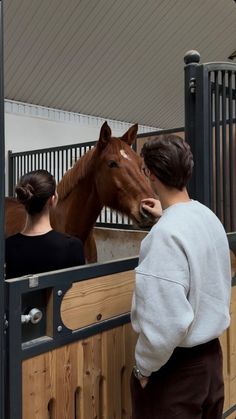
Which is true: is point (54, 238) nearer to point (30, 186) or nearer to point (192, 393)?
point (30, 186)

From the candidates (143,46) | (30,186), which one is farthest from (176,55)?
(30,186)

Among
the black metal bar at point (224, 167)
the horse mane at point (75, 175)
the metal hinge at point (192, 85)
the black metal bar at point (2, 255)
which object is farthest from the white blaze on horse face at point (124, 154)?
the black metal bar at point (2, 255)

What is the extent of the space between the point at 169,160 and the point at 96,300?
0.51m

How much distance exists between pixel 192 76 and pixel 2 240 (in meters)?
1.01

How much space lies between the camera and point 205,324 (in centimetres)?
95

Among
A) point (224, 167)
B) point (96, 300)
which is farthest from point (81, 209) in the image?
point (96, 300)

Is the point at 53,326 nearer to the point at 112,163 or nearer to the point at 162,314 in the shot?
the point at 162,314

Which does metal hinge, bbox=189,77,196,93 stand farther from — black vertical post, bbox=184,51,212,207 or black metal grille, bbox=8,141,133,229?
black metal grille, bbox=8,141,133,229

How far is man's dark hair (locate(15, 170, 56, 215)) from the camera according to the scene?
51.8 inches

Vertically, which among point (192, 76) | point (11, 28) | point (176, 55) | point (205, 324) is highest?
point (176, 55)

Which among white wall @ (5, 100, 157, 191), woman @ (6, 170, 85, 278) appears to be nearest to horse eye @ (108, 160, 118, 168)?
woman @ (6, 170, 85, 278)

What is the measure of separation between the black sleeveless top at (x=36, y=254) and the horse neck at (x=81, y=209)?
117 centimetres

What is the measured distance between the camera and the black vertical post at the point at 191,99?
1.53 meters

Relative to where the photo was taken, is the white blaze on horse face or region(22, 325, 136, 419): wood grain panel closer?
region(22, 325, 136, 419): wood grain panel
